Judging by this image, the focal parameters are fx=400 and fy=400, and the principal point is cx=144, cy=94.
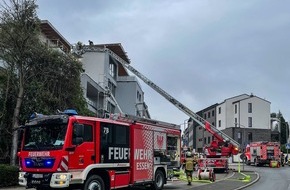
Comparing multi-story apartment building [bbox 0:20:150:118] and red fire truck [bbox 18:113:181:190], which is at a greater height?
multi-story apartment building [bbox 0:20:150:118]

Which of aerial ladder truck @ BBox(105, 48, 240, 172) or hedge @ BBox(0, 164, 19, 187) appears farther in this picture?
aerial ladder truck @ BBox(105, 48, 240, 172)

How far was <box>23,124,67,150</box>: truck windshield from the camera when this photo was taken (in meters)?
12.4

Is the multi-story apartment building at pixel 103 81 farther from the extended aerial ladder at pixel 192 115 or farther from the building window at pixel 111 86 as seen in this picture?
the extended aerial ladder at pixel 192 115

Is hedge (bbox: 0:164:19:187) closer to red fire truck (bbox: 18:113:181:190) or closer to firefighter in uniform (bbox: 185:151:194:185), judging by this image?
red fire truck (bbox: 18:113:181:190)

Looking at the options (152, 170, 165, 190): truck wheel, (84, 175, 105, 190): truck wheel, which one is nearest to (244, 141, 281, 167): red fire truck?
(152, 170, 165, 190): truck wheel

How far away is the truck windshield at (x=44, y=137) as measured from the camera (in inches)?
488

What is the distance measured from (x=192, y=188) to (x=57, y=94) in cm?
943

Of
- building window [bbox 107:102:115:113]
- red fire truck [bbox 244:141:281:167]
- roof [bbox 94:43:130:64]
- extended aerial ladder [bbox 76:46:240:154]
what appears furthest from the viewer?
roof [bbox 94:43:130:64]

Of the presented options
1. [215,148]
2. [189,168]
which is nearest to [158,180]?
[189,168]

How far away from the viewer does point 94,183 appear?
1321 centimetres

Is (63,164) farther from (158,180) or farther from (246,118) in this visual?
(246,118)

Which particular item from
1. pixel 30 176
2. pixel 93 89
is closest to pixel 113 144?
pixel 30 176

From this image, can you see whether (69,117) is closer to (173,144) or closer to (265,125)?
(173,144)

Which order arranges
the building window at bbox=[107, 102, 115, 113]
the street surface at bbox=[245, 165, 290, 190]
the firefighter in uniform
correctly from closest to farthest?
the street surface at bbox=[245, 165, 290, 190], the firefighter in uniform, the building window at bbox=[107, 102, 115, 113]
